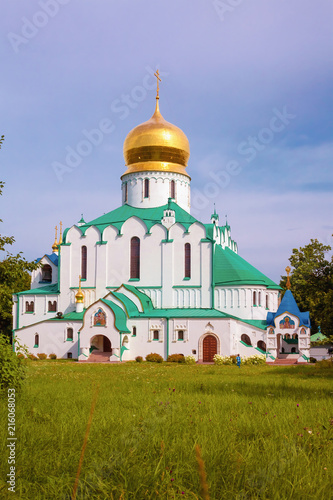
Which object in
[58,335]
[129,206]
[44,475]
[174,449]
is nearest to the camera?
[44,475]

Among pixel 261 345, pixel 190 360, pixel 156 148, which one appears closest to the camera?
pixel 190 360

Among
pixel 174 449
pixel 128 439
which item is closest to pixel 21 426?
pixel 128 439

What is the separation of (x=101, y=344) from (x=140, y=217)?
8.50 metres

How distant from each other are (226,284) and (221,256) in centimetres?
200

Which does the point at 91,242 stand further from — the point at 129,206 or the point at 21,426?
the point at 21,426

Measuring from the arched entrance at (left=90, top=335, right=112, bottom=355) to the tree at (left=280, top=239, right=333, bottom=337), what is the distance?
39.1ft

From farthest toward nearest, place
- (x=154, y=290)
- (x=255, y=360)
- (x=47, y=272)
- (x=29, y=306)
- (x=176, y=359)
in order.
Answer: (x=47, y=272) → (x=29, y=306) → (x=154, y=290) → (x=176, y=359) → (x=255, y=360)

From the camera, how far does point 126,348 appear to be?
29.3 metres

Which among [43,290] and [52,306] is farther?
[43,290]

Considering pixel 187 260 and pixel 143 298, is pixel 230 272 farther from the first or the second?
pixel 143 298

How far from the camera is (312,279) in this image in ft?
95.7

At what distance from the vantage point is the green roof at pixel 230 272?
3103cm

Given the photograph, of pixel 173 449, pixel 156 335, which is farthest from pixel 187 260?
pixel 173 449

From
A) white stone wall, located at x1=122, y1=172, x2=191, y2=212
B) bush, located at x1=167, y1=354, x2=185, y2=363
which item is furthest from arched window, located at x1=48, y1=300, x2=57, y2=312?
bush, located at x1=167, y1=354, x2=185, y2=363
